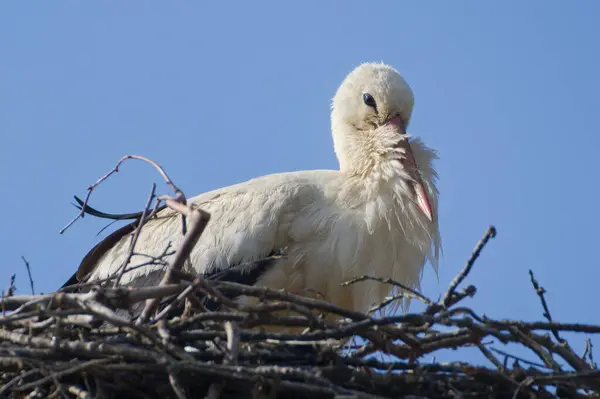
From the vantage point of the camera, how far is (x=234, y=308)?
3488 millimetres

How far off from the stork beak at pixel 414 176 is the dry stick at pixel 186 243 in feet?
6.07

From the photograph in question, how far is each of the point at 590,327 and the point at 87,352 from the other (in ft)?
4.98

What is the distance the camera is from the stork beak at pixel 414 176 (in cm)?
504

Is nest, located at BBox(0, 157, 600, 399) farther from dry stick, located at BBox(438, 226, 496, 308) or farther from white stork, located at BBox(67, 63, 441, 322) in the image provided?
white stork, located at BBox(67, 63, 441, 322)

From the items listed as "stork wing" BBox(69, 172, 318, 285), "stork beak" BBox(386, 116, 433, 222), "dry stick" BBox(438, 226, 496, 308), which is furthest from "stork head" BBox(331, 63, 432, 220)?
"dry stick" BBox(438, 226, 496, 308)

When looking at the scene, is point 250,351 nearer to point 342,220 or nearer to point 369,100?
point 342,220

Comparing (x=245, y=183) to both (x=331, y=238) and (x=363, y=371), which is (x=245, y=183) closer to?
(x=331, y=238)

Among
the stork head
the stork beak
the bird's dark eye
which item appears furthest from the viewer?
the bird's dark eye

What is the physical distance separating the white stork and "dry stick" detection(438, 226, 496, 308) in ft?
3.64

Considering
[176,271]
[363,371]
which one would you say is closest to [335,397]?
[363,371]

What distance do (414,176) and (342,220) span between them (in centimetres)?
48

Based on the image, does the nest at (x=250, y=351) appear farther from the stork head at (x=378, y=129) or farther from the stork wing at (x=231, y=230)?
the stork head at (x=378, y=129)

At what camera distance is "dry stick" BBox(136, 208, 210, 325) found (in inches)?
123

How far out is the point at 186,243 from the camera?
3.25 m
